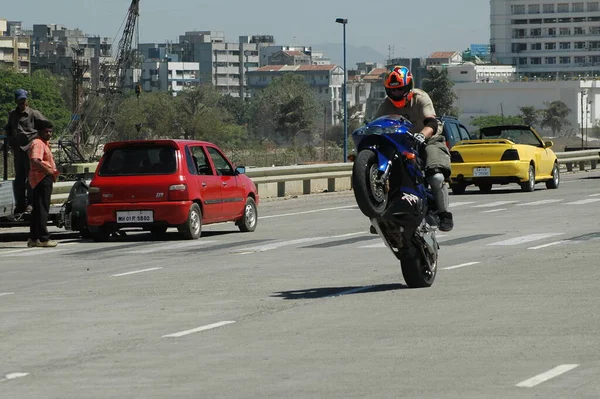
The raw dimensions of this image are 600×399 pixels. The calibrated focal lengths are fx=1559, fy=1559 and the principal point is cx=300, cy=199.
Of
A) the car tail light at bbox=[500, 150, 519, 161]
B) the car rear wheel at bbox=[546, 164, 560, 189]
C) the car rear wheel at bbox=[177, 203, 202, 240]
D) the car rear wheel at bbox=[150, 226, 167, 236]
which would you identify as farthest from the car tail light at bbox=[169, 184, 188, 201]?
the car rear wheel at bbox=[546, 164, 560, 189]

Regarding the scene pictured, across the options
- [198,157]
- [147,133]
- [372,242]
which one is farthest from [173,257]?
[147,133]

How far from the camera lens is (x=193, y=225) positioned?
72.3 feet

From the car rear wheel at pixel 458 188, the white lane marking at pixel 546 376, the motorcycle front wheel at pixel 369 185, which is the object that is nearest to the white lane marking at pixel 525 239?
the motorcycle front wheel at pixel 369 185

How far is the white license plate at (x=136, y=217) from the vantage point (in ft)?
71.7

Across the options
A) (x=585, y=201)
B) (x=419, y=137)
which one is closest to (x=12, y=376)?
(x=419, y=137)

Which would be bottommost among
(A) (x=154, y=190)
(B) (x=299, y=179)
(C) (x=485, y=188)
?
(C) (x=485, y=188)

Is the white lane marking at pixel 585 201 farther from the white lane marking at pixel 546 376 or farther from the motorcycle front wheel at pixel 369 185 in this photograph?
the white lane marking at pixel 546 376

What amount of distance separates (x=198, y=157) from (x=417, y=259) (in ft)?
32.0

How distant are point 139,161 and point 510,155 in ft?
49.1

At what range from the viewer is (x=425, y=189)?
14.1 metres

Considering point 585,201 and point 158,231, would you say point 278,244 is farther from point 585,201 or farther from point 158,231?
point 585,201

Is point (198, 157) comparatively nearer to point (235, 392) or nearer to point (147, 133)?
point (235, 392)

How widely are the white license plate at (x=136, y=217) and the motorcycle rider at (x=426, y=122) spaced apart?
7836 millimetres

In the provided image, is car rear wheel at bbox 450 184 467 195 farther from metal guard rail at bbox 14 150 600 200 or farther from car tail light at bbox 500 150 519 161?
metal guard rail at bbox 14 150 600 200
